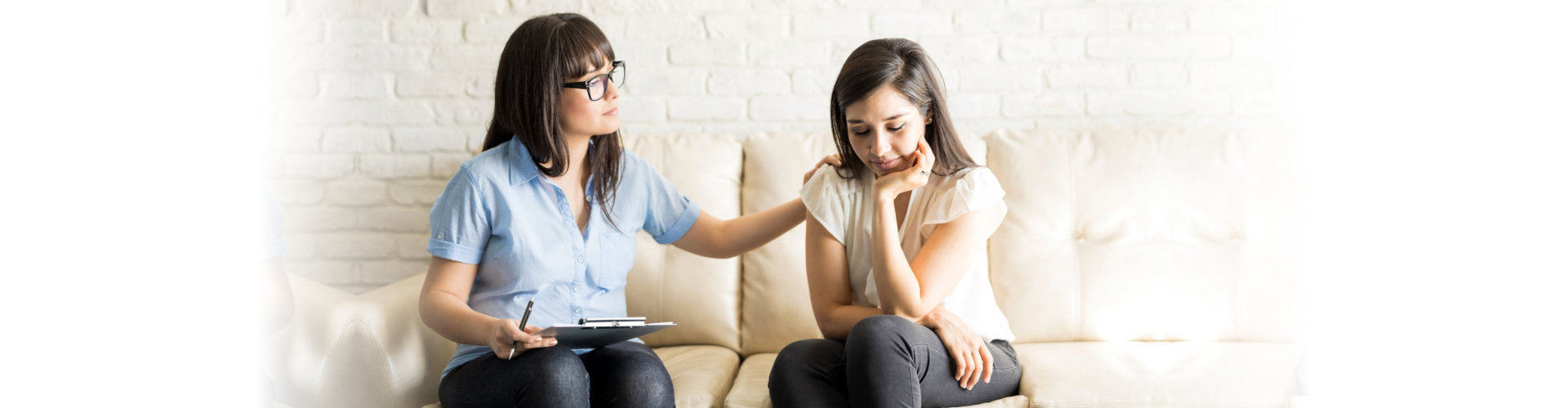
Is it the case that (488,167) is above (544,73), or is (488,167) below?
below

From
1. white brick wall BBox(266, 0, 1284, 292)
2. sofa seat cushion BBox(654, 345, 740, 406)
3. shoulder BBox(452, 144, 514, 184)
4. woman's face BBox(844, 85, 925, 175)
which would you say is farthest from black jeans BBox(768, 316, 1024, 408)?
white brick wall BBox(266, 0, 1284, 292)

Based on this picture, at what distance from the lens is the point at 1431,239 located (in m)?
1.59

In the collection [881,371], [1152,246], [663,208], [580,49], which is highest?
[580,49]

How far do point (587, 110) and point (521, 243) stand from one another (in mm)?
226

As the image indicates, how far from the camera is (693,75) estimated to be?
2.26 meters

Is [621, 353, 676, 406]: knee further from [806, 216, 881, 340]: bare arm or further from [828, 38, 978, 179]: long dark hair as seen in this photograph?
[828, 38, 978, 179]: long dark hair

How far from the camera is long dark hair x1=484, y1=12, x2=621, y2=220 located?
148 cm

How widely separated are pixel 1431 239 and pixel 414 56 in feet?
6.81

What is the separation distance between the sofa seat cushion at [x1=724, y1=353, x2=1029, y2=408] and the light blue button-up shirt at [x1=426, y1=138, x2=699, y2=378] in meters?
0.25

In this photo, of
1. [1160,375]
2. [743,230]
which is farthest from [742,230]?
[1160,375]

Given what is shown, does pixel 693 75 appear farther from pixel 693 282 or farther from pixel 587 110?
pixel 587 110

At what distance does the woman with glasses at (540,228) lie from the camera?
1.43 m

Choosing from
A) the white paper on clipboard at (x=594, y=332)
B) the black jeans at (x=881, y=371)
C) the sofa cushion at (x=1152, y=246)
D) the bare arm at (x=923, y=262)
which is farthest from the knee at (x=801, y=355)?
the sofa cushion at (x=1152, y=246)

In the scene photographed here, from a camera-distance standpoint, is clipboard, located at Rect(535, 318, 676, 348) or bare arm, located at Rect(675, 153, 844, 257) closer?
clipboard, located at Rect(535, 318, 676, 348)
